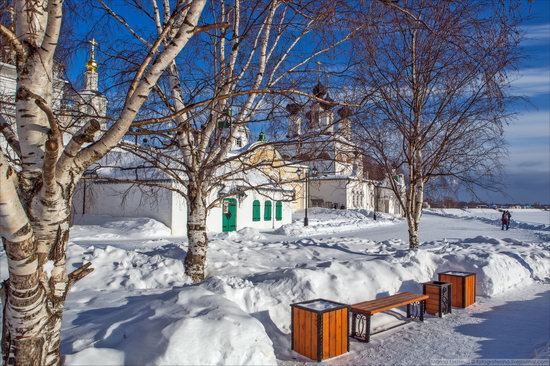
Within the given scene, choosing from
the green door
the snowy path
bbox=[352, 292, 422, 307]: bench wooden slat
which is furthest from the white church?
the snowy path

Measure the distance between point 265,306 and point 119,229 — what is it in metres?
18.4

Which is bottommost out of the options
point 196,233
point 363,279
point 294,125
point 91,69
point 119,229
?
point 119,229

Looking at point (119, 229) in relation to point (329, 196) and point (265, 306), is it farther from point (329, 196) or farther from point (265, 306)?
point (329, 196)

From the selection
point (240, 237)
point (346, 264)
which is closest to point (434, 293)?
point (346, 264)

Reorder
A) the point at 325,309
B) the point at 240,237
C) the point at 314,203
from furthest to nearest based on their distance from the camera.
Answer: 1. the point at 314,203
2. the point at 240,237
3. the point at 325,309

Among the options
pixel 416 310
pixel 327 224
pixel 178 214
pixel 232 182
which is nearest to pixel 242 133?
pixel 416 310

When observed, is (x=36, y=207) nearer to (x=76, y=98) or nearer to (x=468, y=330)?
(x=76, y=98)

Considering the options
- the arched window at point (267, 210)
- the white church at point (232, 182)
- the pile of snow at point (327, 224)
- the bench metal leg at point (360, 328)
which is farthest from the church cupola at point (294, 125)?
the arched window at point (267, 210)

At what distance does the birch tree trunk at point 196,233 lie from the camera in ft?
28.5

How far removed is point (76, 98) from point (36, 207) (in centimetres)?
363

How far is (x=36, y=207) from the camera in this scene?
340cm

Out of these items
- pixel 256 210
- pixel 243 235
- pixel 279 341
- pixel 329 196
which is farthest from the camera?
pixel 329 196

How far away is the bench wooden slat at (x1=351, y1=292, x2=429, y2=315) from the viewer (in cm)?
700

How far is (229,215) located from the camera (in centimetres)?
2770
